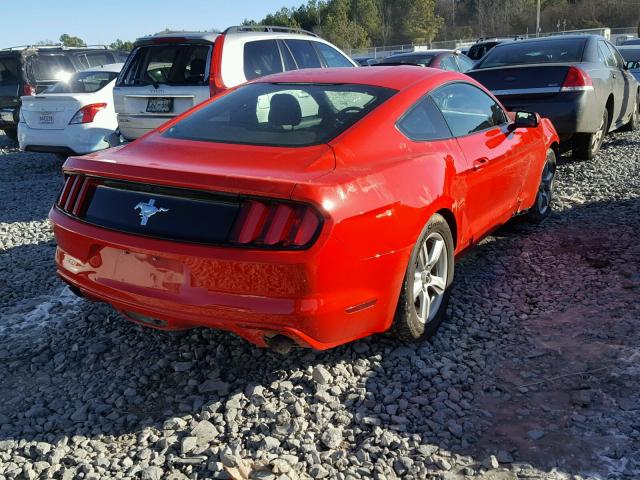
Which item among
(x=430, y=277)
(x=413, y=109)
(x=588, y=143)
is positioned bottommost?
(x=588, y=143)

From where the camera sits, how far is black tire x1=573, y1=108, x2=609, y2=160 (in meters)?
7.78

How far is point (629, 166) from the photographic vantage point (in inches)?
303

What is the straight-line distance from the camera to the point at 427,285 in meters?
3.49

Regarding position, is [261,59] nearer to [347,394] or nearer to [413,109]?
[413,109]

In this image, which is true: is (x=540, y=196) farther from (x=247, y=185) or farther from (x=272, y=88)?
(x=247, y=185)

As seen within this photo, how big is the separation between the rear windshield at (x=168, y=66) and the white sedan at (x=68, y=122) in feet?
5.28

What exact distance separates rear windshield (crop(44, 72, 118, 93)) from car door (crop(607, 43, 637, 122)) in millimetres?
7430

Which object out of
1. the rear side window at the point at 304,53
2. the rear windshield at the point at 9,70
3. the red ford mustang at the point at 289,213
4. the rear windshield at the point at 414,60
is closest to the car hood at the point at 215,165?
the red ford mustang at the point at 289,213

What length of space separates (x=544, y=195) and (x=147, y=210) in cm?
402

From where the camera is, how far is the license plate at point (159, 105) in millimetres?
6727

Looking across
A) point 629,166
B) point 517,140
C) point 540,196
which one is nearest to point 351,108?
point 517,140

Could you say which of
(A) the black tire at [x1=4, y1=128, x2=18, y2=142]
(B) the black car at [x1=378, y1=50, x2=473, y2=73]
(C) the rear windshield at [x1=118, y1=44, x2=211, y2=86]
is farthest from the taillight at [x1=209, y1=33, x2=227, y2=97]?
(A) the black tire at [x1=4, y1=128, x2=18, y2=142]

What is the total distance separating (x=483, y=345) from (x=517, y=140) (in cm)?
190

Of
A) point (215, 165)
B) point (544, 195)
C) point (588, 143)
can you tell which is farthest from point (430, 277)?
point (588, 143)
